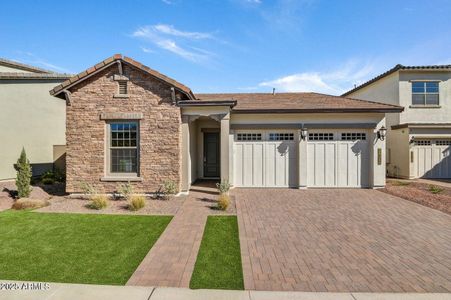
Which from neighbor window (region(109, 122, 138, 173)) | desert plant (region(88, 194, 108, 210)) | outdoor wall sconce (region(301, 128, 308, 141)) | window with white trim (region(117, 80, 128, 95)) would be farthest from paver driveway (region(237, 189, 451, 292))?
window with white trim (region(117, 80, 128, 95))

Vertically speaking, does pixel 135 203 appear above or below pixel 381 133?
below

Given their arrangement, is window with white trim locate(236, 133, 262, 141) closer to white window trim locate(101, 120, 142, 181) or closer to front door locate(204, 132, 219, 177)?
front door locate(204, 132, 219, 177)

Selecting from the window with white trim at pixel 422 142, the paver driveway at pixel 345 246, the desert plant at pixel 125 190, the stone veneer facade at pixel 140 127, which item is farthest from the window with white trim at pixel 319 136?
the desert plant at pixel 125 190

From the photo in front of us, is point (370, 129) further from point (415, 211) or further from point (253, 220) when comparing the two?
point (253, 220)

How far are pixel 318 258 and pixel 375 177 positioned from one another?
29.1 ft

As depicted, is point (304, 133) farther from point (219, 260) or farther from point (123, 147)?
point (219, 260)

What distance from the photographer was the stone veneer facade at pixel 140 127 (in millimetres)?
9914

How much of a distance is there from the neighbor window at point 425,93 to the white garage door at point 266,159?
10.5 metres

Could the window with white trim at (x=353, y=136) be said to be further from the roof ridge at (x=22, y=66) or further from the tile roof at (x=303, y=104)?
the roof ridge at (x=22, y=66)

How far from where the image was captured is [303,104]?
12500 millimetres

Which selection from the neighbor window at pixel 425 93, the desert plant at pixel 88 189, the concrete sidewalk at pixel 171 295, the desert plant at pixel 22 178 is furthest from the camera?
the neighbor window at pixel 425 93

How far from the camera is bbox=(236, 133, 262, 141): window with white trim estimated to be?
1206cm

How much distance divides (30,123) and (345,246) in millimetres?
17264

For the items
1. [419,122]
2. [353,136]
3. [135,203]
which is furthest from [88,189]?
[419,122]
